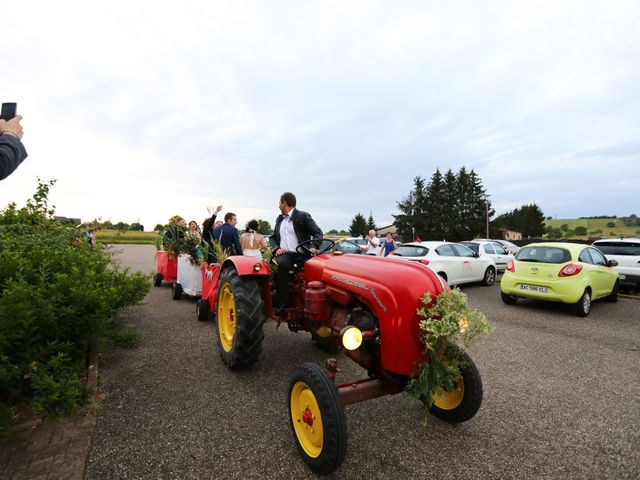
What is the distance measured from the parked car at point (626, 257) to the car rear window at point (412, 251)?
A: 4.54 m

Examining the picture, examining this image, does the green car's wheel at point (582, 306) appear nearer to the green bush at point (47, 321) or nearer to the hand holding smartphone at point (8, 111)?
the green bush at point (47, 321)

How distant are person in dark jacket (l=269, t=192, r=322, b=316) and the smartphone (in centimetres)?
228

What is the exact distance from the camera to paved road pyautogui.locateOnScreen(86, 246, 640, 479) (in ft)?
7.32

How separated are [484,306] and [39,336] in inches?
293

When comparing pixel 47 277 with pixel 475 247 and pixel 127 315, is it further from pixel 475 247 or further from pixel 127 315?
pixel 475 247

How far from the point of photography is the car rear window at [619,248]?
335 inches

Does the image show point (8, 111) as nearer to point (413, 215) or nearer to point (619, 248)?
point (619, 248)

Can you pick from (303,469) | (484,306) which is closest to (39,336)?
(303,469)

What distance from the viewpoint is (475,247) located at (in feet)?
39.2

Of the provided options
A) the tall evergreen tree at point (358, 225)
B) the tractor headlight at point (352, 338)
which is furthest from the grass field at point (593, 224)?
the tractor headlight at point (352, 338)

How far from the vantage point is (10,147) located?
1.63m

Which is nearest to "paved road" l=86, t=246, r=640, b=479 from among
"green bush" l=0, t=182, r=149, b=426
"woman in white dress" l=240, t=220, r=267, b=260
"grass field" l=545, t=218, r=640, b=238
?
"green bush" l=0, t=182, r=149, b=426

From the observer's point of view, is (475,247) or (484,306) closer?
(484,306)

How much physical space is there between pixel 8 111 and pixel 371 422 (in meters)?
3.06
